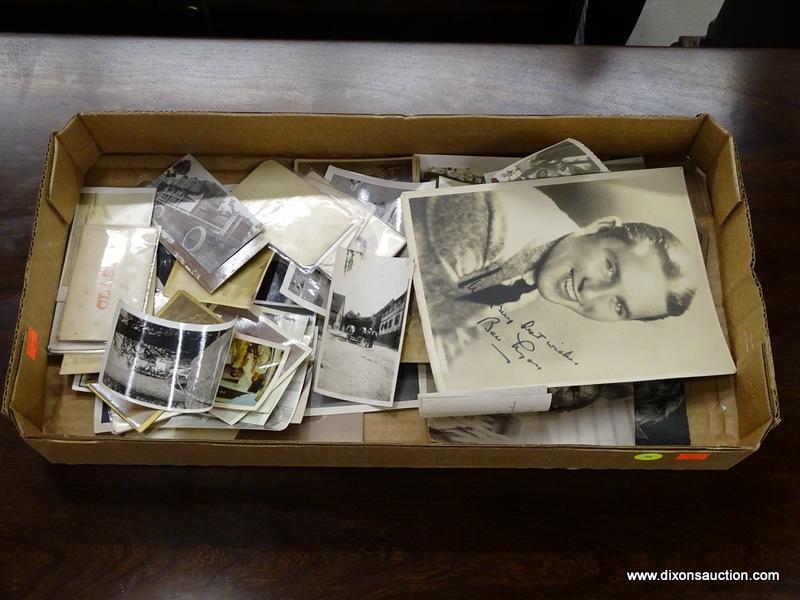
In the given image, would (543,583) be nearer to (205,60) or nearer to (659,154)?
(659,154)

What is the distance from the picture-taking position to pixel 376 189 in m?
0.94

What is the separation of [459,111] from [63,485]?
25.1 inches

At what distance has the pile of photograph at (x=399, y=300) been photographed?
0.81 metres

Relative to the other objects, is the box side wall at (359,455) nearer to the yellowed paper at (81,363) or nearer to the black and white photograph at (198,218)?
the yellowed paper at (81,363)

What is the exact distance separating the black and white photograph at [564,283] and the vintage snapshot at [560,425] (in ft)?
0.10

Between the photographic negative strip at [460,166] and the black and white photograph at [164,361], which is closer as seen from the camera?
the black and white photograph at [164,361]

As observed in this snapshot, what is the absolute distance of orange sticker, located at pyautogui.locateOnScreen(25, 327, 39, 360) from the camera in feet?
2.58

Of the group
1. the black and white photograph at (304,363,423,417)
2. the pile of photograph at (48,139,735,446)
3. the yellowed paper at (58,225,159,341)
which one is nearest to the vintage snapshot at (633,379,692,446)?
the pile of photograph at (48,139,735,446)

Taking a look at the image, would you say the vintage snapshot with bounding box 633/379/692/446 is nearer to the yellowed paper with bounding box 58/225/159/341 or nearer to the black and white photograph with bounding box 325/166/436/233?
the black and white photograph with bounding box 325/166/436/233

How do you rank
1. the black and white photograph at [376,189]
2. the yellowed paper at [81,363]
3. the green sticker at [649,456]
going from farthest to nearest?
1. the black and white photograph at [376,189]
2. the yellowed paper at [81,363]
3. the green sticker at [649,456]

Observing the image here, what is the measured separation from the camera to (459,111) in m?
0.97

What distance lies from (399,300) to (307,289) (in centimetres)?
11

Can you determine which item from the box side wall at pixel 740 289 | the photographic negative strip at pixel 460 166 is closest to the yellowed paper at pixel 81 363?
the photographic negative strip at pixel 460 166

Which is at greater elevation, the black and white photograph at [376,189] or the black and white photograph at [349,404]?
the black and white photograph at [376,189]
